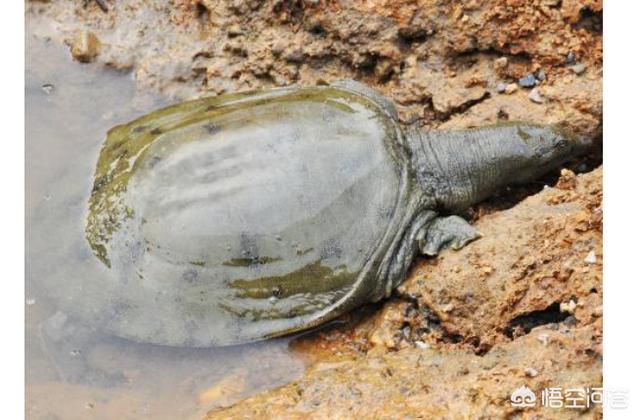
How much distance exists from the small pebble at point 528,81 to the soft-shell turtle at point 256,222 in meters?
0.96

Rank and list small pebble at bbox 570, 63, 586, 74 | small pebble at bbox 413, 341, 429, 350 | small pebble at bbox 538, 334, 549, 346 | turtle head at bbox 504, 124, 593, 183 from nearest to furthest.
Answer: small pebble at bbox 538, 334, 549, 346, small pebble at bbox 413, 341, 429, 350, turtle head at bbox 504, 124, 593, 183, small pebble at bbox 570, 63, 586, 74

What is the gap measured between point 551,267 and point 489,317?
16.7 inches

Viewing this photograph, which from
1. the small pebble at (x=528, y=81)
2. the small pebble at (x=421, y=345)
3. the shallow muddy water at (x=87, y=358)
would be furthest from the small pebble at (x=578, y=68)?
the shallow muddy water at (x=87, y=358)

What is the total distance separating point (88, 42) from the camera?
5121 millimetres

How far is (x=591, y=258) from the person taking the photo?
381cm

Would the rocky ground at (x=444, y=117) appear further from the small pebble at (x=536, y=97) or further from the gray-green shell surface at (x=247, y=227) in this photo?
the gray-green shell surface at (x=247, y=227)

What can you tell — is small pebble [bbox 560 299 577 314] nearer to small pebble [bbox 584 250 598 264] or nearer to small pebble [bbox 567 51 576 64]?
small pebble [bbox 584 250 598 264]

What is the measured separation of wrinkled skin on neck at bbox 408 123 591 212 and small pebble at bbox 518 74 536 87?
309mm

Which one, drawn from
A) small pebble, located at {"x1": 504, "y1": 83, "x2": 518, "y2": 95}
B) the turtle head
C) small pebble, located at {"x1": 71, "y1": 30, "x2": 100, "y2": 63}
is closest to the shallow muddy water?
small pebble, located at {"x1": 71, "y1": 30, "x2": 100, "y2": 63}

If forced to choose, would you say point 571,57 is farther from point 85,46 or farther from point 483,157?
point 85,46

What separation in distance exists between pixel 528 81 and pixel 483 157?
62cm

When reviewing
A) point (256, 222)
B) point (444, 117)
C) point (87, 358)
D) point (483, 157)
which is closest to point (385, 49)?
point (444, 117)

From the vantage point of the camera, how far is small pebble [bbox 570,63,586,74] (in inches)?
186

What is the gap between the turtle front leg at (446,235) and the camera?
170 inches
